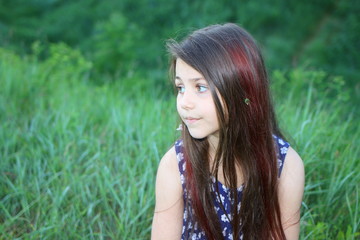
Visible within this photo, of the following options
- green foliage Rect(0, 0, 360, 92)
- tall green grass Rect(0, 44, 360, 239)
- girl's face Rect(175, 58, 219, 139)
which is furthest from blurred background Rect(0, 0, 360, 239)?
green foliage Rect(0, 0, 360, 92)

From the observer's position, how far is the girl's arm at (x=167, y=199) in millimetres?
1781

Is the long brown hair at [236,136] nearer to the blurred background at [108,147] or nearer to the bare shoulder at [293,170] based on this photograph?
the bare shoulder at [293,170]

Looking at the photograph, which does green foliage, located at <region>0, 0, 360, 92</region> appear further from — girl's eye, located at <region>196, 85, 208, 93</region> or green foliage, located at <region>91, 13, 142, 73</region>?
girl's eye, located at <region>196, 85, 208, 93</region>

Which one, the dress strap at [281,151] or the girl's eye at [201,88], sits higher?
the girl's eye at [201,88]

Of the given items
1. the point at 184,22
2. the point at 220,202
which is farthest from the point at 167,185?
the point at 184,22

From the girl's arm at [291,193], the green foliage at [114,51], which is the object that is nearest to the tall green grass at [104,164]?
the girl's arm at [291,193]

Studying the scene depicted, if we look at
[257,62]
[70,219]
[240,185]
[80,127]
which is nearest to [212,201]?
[240,185]

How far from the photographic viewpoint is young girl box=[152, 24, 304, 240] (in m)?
1.59

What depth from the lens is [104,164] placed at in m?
2.55

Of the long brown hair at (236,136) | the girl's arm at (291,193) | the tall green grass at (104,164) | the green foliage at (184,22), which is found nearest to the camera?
the long brown hair at (236,136)

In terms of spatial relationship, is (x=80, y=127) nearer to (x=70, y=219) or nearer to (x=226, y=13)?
(x=70, y=219)

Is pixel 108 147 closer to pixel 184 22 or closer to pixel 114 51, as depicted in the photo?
pixel 114 51

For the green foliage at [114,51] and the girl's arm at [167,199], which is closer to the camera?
the girl's arm at [167,199]

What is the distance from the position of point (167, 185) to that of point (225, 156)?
282 millimetres
